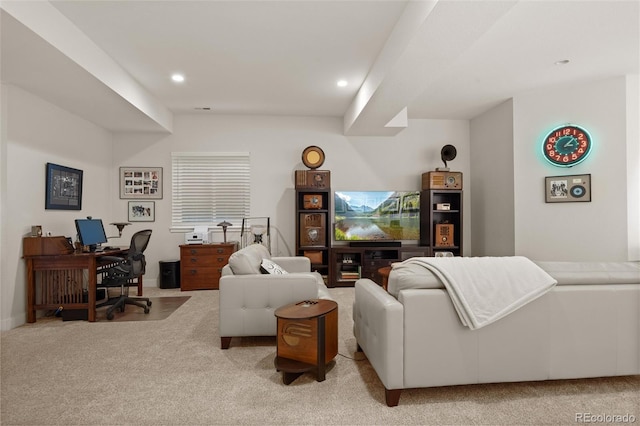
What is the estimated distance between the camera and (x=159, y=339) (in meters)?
3.05

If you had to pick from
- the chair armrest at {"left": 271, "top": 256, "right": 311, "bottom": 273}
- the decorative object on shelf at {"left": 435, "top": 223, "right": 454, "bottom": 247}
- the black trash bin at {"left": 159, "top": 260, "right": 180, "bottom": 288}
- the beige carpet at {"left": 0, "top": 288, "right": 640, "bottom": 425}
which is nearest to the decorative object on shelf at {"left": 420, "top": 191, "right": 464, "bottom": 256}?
the decorative object on shelf at {"left": 435, "top": 223, "right": 454, "bottom": 247}

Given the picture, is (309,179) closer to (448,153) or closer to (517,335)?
(448,153)

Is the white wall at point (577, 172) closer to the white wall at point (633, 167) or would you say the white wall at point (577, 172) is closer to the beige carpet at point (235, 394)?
the white wall at point (633, 167)

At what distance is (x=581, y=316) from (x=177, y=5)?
351cm

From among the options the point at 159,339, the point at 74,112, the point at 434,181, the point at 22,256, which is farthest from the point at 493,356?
the point at 74,112

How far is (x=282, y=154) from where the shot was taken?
18.7ft

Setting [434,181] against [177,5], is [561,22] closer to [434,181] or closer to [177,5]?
[434,181]

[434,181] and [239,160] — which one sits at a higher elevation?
[239,160]

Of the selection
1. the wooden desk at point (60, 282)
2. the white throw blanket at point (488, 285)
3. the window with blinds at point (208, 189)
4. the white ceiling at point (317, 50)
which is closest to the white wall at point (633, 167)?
the white ceiling at point (317, 50)

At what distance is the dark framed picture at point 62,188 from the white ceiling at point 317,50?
80 centimetres

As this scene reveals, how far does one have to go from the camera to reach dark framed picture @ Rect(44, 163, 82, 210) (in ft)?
13.2

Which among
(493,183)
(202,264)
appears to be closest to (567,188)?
(493,183)

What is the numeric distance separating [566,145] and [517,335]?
356 cm

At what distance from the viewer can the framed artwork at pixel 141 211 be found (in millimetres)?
5520
